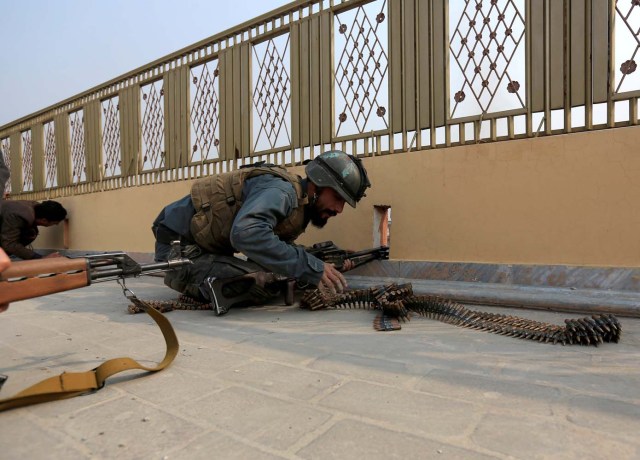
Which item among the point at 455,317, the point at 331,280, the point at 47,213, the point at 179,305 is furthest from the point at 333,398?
the point at 47,213

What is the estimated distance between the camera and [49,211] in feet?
22.6

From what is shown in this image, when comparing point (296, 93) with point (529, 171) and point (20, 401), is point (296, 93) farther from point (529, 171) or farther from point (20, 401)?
point (20, 401)

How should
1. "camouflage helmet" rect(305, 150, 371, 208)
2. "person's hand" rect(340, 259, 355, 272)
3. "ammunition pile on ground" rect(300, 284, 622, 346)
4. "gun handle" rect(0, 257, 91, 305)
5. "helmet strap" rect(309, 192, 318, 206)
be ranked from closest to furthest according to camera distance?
1. "gun handle" rect(0, 257, 91, 305)
2. "ammunition pile on ground" rect(300, 284, 622, 346)
3. "camouflage helmet" rect(305, 150, 371, 208)
4. "helmet strap" rect(309, 192, 318, 206)
5. "person's hand" rect(340, 259, 355, 272)

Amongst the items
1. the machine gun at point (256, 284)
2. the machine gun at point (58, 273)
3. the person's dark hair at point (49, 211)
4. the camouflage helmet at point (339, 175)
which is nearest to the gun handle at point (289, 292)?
the machine gun at point (256, 284)

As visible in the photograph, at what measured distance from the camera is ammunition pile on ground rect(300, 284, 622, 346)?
2.09 m

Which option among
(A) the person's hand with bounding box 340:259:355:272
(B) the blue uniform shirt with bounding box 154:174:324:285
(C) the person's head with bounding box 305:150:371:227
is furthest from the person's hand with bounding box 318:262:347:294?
(A) the person's hand with bounding box 340:259:355:272

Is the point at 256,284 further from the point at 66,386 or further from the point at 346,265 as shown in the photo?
the point at 66,386

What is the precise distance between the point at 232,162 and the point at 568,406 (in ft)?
14.9

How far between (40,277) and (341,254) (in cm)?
239

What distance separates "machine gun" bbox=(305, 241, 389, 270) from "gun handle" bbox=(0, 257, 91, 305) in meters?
2.01

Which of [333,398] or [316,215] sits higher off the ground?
[316,215]

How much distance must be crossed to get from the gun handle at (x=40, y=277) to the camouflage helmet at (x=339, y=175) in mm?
1775

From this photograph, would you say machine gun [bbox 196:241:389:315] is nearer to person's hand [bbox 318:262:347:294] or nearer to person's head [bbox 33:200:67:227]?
person's hand [bbox 318:262:347:294]

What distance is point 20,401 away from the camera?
143 centimetres
